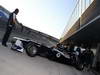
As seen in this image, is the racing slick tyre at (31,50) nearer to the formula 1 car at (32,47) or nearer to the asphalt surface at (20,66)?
the formula 1 car at (32,47)

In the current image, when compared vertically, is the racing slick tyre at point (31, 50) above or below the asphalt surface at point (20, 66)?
above

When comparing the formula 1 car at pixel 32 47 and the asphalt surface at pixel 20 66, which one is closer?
the asphalt surface at pixel 20 66

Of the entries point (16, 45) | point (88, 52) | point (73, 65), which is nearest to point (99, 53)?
point (88, 52)

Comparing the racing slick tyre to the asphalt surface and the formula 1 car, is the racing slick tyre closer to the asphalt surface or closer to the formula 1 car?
the formula 1 car

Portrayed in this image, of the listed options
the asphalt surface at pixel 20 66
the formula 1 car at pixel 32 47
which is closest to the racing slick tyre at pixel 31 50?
the formula 1 car at pixel 32 47

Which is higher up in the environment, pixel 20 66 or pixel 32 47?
pixel 32 47

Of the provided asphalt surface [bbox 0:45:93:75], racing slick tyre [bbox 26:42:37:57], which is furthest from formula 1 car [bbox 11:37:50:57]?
asphalt surface [bbox 0:45:93:75]

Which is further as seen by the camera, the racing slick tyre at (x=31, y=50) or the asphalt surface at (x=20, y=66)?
the racing slick tyre at (x=31, y=50)

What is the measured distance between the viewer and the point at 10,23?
35.2 ft

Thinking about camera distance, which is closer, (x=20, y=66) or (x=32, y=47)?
(x=20, y=66)

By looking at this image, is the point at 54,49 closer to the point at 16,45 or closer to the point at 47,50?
the point at 47,50

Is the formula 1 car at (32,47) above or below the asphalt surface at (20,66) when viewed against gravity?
above

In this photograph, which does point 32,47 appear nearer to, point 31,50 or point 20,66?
point 31,50

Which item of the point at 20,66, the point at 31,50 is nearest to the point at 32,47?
the point at 31,50
